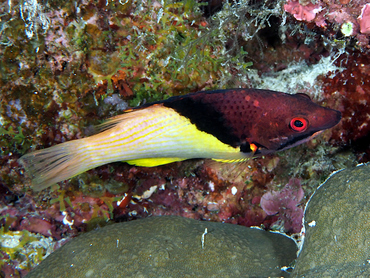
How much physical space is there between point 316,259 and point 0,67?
12.6 ft

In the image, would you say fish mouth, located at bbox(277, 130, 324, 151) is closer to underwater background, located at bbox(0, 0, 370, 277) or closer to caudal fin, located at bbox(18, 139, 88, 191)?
underwater background, located at bbox(0, 0, 370, 277)

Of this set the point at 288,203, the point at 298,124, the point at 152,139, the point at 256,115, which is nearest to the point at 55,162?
the point at 152,139

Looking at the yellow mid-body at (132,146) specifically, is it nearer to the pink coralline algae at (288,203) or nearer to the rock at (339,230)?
the rock at (339,230)

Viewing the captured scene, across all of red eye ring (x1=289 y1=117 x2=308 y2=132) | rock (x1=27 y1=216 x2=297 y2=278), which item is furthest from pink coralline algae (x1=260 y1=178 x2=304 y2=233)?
red eye ring (x1=289 y1=117 x2=308 y2=132)

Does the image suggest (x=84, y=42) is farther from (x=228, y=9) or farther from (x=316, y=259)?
(x=316, y=259)

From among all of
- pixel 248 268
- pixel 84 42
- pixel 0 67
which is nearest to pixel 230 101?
pixel 248 268

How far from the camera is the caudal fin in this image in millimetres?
2525

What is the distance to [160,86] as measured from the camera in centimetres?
311

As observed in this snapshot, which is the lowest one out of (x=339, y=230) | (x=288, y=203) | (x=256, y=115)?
(x=288, y=203)

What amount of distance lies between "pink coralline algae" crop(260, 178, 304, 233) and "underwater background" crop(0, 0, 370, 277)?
0.01 m

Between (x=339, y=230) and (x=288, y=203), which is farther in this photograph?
(x=288, y=203)

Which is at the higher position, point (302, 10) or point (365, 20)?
point (302, 10)

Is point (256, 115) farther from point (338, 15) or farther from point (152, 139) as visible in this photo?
point (338, 15)

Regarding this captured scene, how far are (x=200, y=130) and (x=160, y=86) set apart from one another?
3.37ft
